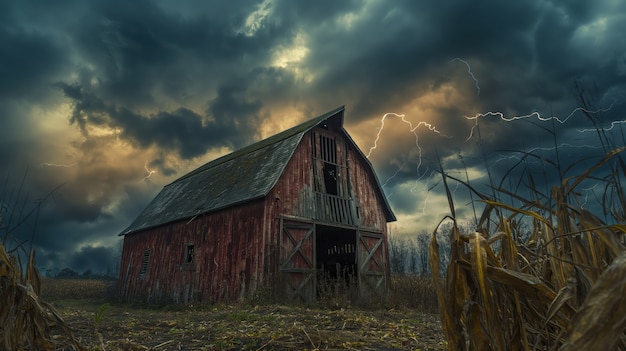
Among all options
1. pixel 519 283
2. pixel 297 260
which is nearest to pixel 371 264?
pixel 297 260

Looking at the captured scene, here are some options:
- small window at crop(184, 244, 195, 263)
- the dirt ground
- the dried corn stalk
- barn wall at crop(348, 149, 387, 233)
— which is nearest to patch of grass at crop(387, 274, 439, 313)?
barn wall at crop(348, 149, 387, 233)

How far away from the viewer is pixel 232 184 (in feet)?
49.5

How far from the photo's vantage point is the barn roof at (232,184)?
43.9ft

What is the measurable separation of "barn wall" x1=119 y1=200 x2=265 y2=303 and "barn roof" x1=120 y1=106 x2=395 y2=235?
454 millimetres

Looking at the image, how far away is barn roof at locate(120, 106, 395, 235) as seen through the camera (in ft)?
43.9

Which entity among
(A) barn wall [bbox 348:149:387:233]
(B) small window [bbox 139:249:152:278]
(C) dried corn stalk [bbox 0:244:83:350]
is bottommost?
(C) dried corn stalk [bbox 0:244:83:350]

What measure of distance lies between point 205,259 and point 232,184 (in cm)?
307

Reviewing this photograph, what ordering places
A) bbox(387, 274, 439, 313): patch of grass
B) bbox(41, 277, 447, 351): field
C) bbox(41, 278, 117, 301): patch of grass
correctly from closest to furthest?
1. bbox(41, 277, 447, 351): field
2. bbox(387, 274, 439, 313): patch of grass
3. bbox(41, 278, 117, 301): patch of grass

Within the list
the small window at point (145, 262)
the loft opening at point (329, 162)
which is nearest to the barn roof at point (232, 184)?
the loft opening at point (329, 162)

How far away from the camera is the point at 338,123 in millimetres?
15547

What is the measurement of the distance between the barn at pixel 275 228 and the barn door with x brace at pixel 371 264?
0.04m

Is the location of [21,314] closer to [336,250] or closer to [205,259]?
[205,259]

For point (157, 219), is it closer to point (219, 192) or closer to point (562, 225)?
point (219, 192)

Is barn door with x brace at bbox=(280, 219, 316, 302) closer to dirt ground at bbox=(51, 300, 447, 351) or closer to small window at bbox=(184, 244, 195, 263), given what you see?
small window at bbox=(184, 244, 195, 263)
